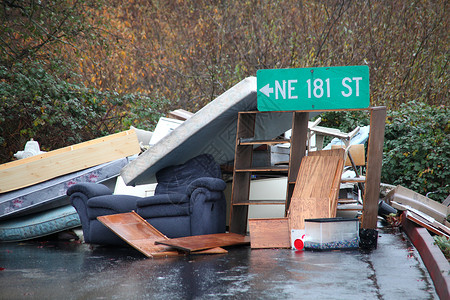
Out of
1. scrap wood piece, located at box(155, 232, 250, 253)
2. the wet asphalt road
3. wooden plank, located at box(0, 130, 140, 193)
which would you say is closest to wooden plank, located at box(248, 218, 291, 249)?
the wet asphalt road

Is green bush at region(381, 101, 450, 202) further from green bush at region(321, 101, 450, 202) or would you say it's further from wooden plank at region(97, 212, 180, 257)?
wooden plank at region(97, 212, 180, 257)

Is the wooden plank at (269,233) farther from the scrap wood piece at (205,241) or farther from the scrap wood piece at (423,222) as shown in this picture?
the scrap wood piece at (423,222)

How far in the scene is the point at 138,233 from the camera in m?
6.29

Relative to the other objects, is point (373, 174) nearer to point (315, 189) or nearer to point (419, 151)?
point (315, 189)

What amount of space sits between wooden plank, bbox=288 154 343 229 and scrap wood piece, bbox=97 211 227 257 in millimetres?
1011

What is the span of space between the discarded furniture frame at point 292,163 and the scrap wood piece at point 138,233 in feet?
3.75

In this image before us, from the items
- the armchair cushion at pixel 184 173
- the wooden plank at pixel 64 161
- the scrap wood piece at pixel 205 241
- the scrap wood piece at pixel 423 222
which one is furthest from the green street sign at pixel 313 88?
the wooden plank at pixel 64 161

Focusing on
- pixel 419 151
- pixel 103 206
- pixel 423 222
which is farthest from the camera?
pixel 419 151

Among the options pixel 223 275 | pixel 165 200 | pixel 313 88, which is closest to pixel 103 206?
pixel 165 200

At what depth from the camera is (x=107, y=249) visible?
6.67m

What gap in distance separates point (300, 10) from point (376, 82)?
11.4 ft

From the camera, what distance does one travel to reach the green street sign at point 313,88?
20.6ft

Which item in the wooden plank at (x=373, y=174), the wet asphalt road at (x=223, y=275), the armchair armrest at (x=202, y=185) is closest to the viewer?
the wet asphalt road at (x=223, y=275)

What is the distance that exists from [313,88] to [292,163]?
0.99 meters
